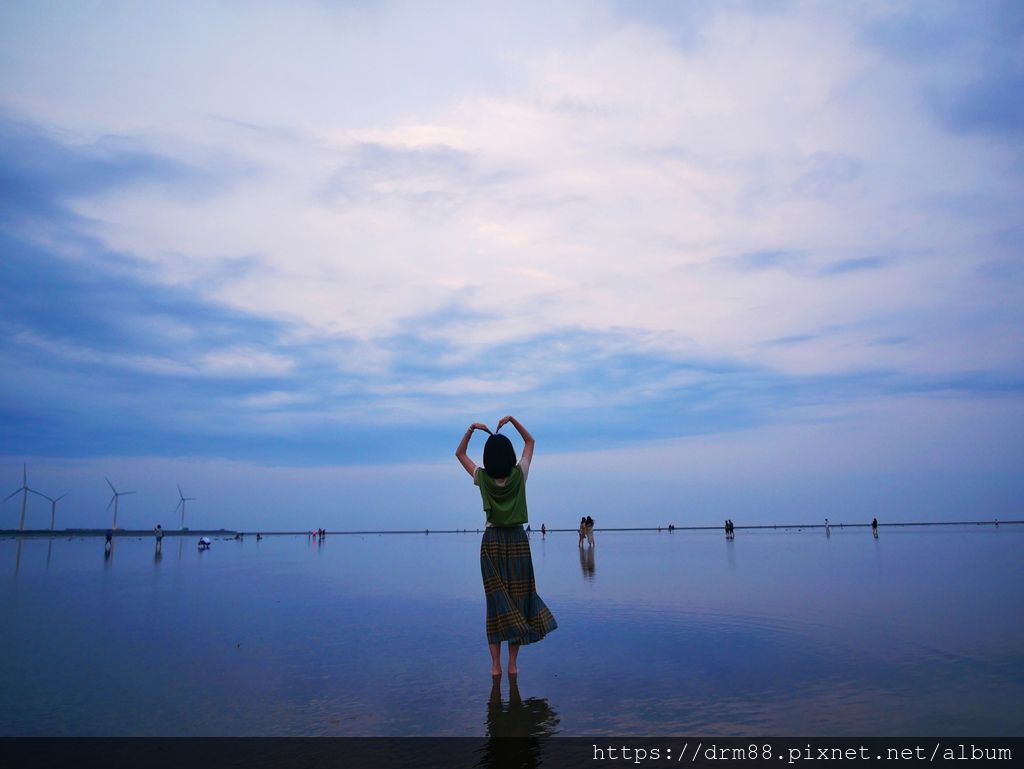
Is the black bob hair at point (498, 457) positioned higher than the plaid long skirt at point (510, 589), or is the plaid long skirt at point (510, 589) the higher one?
the black bob hair at point (498, 457)

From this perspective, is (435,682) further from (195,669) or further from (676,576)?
(676,576)

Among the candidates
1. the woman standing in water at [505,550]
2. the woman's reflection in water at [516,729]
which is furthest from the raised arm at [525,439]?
the woman's reflection in water at [516,729]

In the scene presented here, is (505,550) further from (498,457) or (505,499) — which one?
(498,457)

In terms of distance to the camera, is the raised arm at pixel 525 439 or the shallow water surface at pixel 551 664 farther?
Answer: the raised arm at pixel 525 439

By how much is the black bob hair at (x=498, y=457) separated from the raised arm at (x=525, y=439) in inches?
8.8

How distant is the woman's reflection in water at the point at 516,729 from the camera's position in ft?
18.3

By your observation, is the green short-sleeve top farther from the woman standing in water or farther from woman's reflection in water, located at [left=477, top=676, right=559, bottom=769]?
woman's reflection in water, located at [left=477, top=676, right=559, bottom=769]

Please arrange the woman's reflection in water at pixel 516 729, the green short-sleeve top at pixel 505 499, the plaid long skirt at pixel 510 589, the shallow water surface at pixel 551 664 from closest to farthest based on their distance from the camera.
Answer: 1. the woman's reflection in water at pixel 516 729
2. the shallow water surface at pixel 551 664
3. the plaid long skirt at pixel 510 589
4. the green short-sleeve top at pixel 505 499

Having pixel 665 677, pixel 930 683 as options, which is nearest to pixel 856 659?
pixel 930 683

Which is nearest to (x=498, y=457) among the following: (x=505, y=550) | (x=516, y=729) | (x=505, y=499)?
(x=505, y=499)

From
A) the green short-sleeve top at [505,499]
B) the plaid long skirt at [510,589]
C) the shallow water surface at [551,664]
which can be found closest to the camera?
the shallow water surface at [551,664]

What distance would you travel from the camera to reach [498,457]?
8070mm

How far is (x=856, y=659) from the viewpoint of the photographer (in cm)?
880

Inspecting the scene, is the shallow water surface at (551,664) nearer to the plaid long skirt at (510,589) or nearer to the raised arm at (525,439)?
the plaid long skirt at (510,589)
